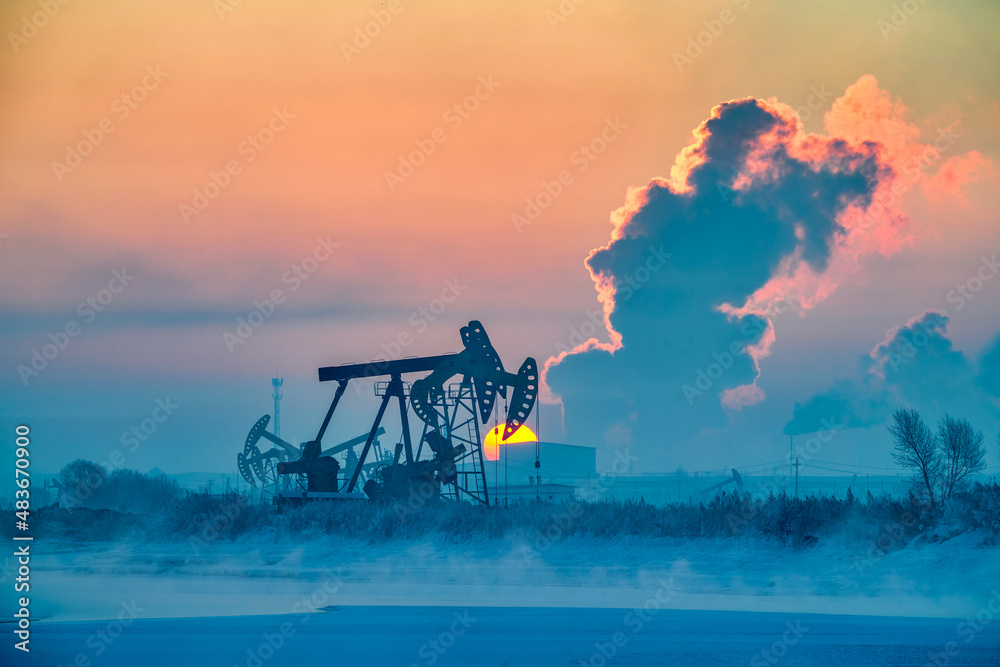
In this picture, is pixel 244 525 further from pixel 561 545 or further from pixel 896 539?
pixel 896 539

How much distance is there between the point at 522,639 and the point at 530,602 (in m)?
4.86

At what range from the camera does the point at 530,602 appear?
64.2 feet

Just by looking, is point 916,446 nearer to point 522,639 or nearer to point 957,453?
point 957,453

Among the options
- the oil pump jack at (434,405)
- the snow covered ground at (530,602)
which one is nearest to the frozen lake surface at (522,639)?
the snow covered ground at (530,602)

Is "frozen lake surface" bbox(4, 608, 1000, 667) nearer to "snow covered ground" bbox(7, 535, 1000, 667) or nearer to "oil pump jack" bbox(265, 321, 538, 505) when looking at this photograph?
"snow covered ground" bbox(7, 535, 1000, 667)

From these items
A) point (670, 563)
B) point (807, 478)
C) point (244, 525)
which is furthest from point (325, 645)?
point (807, 478)

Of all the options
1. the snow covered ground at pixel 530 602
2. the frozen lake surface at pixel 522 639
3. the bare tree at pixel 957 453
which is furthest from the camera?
the bare tree at pixel 957 453

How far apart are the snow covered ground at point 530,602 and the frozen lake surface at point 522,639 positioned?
5cm

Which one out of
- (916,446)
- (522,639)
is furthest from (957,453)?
(522,639)

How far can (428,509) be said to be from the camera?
30.7 m

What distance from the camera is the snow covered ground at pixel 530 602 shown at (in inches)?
547

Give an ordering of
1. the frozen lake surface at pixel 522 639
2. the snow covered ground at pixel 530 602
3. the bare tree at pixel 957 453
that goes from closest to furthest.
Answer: the frozen lake surface at pixel 522 639, the snow covered ground at pixel 530 602, the bare tree at pixel 957 453

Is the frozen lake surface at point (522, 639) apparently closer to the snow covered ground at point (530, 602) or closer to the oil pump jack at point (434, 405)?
the snow covered ground at point (530, 602)

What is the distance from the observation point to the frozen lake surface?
13258 mm
